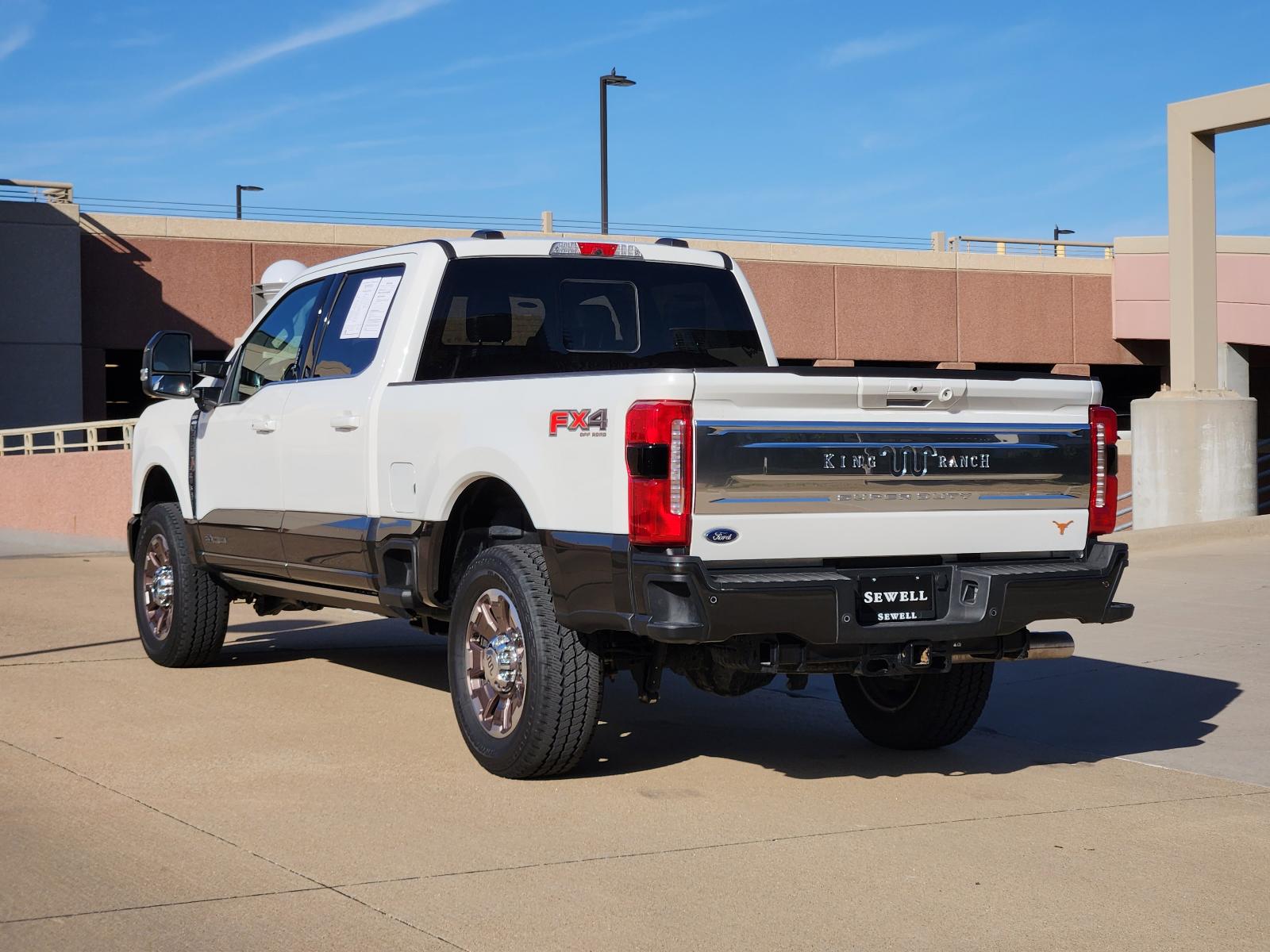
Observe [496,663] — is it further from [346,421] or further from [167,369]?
[167,369]

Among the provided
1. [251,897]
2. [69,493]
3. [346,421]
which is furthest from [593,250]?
[69,493]

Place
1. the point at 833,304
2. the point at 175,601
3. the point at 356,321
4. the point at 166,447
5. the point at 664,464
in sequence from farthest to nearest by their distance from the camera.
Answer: the point at 833,304 → the point at 166,447 → the point at 175,601 → the point at 356,321 → the point at 664,464

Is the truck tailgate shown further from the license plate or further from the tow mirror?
the tow mirror

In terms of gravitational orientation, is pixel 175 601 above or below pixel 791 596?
below

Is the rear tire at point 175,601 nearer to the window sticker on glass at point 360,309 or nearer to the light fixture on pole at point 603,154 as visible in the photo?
the window sticker on glass at point 360,309

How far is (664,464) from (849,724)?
3.06 metres

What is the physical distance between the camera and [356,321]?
808 centimetres

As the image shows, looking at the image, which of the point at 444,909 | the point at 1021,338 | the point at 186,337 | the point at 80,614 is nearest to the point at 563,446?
the point at 444,909

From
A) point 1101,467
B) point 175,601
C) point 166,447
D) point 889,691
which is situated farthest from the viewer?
point 166,447

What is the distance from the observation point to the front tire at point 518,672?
6355 mm

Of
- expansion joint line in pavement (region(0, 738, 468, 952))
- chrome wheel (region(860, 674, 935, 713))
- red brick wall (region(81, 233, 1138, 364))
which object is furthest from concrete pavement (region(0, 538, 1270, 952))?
red brick wall (region(81, 233, 1138, 364))

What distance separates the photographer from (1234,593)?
12.7m

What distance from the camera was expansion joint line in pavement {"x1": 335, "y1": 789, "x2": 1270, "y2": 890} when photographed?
5195 millimetres

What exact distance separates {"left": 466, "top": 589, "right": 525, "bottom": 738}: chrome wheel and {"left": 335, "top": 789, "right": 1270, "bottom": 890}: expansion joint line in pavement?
3.84 feet
